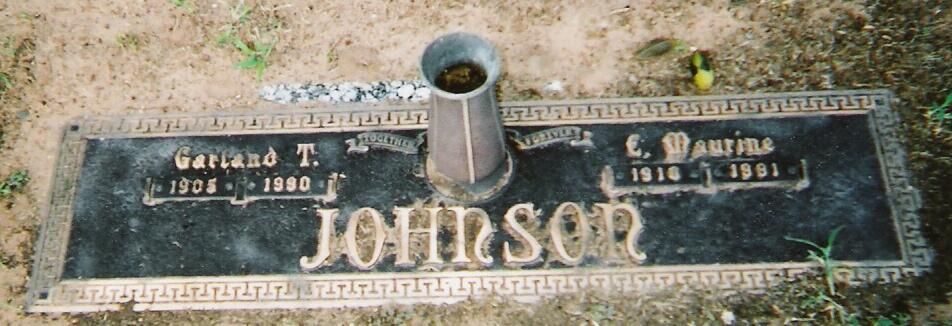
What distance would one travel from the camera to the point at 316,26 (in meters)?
3.32

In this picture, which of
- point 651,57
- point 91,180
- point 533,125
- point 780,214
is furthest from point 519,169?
point 91,180

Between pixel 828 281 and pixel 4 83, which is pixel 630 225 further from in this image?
pixel 4 83

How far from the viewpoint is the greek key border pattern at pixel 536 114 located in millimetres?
3068

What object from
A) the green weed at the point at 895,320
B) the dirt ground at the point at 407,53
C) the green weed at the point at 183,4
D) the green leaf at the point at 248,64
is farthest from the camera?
the green weed at the point at 183,4

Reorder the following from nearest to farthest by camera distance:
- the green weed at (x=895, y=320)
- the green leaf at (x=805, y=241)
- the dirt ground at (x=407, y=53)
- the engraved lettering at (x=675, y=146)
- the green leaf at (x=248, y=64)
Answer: the green weed at (x=895, y=320) → the green leaf at (x=805, y=241) → the engraved lettering at (x=675, y=146) → the dirt ground at (x=407, y=53) → the green leaf at (x=248, y=64)

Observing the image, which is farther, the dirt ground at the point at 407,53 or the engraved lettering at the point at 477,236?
the dirt ground at the point at 407,53

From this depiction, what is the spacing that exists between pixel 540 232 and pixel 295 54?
119cm

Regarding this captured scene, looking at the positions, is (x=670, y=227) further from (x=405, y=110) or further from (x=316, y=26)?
(x=316, y=26)

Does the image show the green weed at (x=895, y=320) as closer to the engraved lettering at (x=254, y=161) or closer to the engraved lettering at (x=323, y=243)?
the engraved lettering at (x=323, y=243)

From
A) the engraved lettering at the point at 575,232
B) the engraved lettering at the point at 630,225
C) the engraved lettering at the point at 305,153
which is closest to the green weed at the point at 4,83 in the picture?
the engraved lettering at the point at 305,153

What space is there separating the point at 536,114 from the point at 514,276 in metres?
0.62

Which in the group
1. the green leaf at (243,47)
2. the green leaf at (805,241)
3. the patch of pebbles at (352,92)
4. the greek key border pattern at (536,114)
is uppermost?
the green leaf at (243,47)

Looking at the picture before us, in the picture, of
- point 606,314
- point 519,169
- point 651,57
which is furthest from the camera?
point 651,57

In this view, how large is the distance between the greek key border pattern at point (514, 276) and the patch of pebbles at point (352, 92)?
105mm
